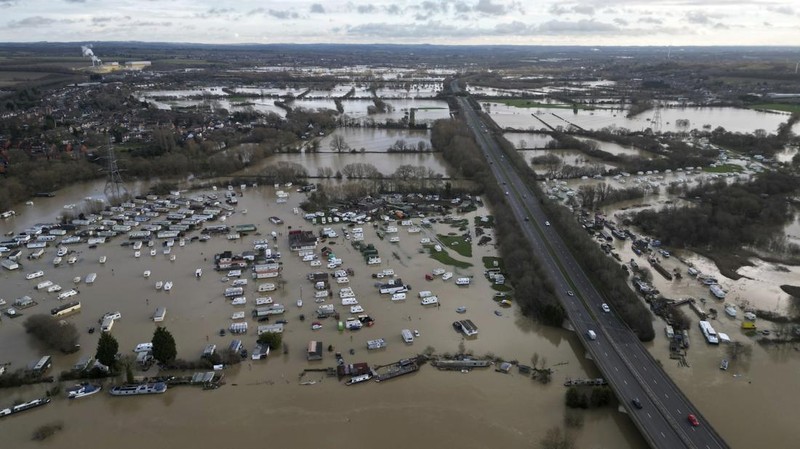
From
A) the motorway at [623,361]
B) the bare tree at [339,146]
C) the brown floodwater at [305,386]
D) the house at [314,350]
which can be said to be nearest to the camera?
the motorway at [623,361]

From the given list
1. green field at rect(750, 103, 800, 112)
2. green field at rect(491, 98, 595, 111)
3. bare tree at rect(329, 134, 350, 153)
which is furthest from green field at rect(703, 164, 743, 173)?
green field at rect(750, 103, 800, 112)

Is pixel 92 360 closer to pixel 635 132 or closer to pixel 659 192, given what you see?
pixel 659 192

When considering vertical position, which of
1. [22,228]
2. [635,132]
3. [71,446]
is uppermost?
[635,132]

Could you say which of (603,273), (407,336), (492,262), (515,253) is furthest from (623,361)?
(492,262)

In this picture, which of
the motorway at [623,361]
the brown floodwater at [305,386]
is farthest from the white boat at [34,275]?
the motorway at [623,361]

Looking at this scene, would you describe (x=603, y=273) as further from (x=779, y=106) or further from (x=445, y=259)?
(x=779, y=106)

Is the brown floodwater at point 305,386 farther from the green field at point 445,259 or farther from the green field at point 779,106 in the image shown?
the green field at point 779,106

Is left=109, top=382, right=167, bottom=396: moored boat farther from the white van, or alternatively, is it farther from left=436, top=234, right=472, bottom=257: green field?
left=436, top=234, right=472, bottom=257: green field

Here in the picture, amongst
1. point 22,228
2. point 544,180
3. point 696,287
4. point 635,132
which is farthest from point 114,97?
point 696,287
